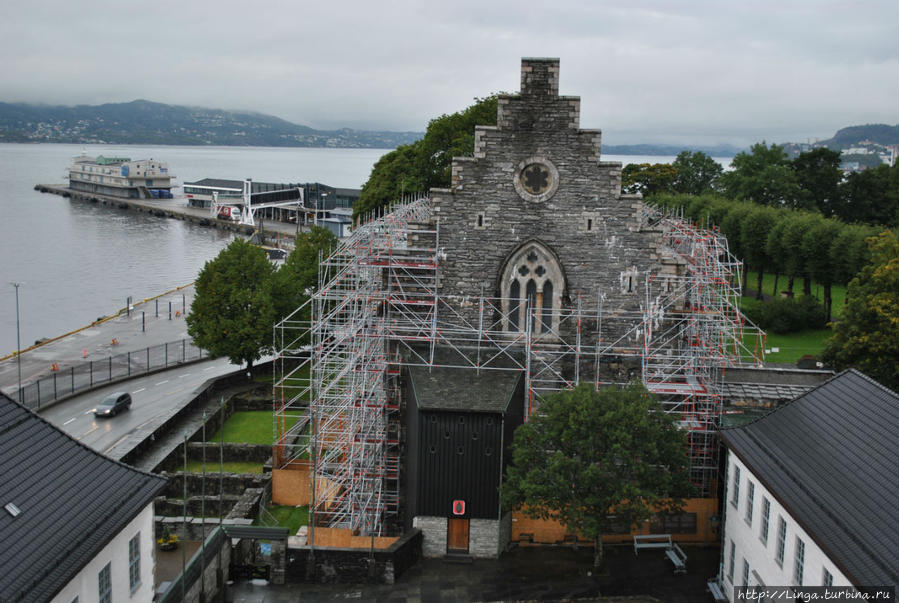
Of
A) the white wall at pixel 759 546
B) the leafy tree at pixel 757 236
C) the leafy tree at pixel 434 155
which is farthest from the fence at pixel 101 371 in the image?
the leafy tree at pixel 757 236

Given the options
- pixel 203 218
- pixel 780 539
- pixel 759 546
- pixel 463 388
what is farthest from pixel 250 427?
pixel 203 218

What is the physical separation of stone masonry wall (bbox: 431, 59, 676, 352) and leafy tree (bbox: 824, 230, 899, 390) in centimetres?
1328

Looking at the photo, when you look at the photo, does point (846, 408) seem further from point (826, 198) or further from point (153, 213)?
point (153, 213)

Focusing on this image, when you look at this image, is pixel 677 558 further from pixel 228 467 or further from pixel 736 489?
pixel 228 467

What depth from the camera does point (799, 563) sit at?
19.5m

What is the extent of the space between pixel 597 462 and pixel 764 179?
80.7m

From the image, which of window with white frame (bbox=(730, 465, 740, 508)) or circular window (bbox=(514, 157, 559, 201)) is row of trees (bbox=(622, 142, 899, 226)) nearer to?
circular window (bbox=(514, 157, 559, 201))

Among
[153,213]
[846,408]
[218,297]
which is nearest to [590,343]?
[846,408]

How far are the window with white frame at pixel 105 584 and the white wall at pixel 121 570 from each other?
0.34 ft

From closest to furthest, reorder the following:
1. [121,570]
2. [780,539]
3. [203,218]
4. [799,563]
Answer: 1. [799,563]
2. [121,570]
3. [780,539]
4. [203,218]

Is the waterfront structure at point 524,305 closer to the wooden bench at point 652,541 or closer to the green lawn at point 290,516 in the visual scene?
the wooden bench at point 652,541

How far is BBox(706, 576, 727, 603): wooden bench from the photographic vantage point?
24.5 meters

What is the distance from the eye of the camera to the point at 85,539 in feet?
59.1

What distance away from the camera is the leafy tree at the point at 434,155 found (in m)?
63.8
